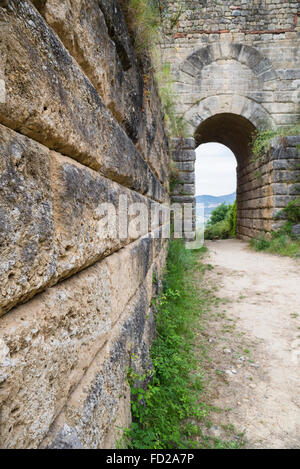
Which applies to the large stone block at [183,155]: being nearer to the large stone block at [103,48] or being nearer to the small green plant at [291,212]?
the small green plant at [291,212]

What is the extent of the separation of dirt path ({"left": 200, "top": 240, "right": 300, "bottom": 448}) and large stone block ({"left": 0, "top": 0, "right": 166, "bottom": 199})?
1.97m

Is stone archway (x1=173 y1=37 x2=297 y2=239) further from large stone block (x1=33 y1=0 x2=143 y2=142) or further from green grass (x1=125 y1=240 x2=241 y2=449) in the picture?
large stone block (x1=33 y1=0 x2=143 y2=142)

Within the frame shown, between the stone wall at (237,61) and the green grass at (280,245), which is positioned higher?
the stone wall at (237,61)

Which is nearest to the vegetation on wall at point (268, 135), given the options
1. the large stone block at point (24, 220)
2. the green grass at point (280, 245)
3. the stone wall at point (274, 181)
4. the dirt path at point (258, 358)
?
the stone wall at point (274, 181)

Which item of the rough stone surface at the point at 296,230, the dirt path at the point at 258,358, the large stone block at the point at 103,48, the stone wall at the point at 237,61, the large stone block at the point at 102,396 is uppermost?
the stone wall at the point at 237,61

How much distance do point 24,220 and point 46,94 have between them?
0.36 m

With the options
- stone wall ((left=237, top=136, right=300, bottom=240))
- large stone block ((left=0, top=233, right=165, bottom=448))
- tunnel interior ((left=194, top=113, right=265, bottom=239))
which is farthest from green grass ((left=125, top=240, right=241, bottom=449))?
tunnel interior ((left=194, top=113, right=265, bottom=239))

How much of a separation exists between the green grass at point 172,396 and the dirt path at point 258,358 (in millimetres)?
145

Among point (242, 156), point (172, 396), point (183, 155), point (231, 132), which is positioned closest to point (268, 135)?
point (231, 132)

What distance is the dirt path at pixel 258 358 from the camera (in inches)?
78.3

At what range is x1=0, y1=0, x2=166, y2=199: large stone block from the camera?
25.2 inches

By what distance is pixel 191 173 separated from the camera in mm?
8703

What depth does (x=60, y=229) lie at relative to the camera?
85cm
